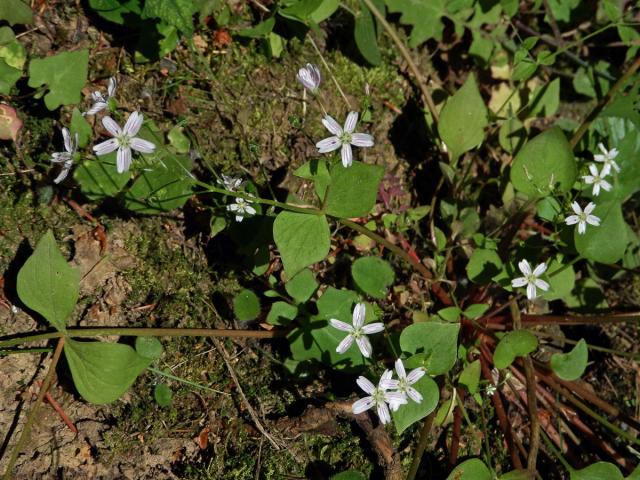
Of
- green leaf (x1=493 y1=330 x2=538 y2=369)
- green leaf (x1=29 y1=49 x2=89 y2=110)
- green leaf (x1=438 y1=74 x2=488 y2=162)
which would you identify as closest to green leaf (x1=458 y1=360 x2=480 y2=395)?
green leaf (x1=493 y1=330 x2=538 y2=369)

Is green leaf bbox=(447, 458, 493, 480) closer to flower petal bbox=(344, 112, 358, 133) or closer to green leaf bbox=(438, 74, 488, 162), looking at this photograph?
flower petal bbox=(344, 112, 358, 133)

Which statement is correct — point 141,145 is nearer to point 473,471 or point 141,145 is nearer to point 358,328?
point 358,328

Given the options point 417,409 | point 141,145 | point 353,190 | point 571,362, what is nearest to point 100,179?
point 141,145

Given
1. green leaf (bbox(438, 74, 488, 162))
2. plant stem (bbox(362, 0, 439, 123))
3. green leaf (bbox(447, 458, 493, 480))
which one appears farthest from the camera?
plant stem (bbox(362, 0, 439, 123))

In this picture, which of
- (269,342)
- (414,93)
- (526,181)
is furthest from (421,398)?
(414,93)

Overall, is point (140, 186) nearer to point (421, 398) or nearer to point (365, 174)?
point (365, 174)

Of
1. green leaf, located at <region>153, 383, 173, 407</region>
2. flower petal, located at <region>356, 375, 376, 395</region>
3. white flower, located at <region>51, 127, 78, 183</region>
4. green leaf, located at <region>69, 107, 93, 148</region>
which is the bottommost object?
green leaf, located at <region>153, 383, 173, 407</region>
